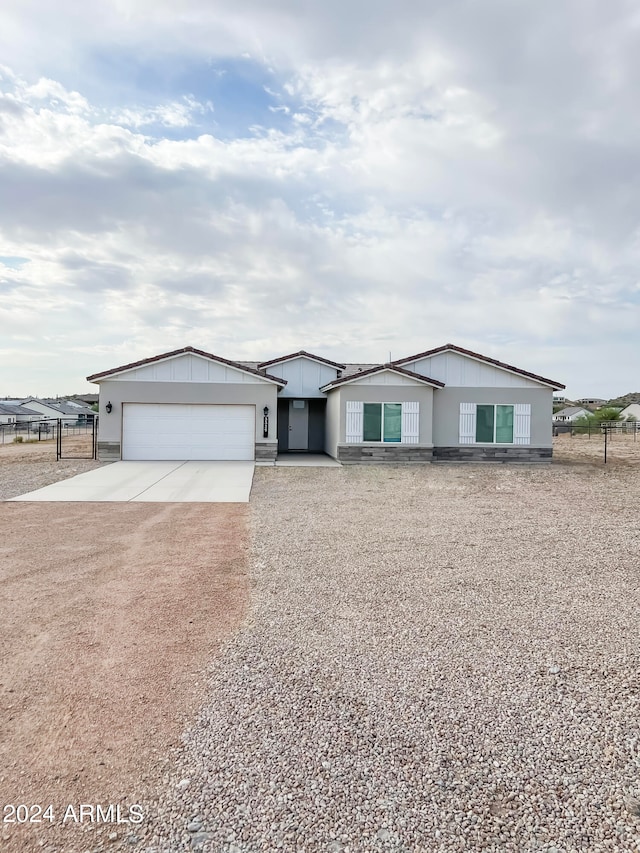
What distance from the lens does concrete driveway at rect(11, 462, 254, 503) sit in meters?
10.5

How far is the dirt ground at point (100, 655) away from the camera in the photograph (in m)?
2.38

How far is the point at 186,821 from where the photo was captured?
215 centimetres

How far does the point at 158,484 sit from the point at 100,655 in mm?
8869

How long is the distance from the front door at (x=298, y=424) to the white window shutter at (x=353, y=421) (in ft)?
15.1

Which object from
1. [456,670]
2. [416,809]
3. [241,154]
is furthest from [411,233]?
[416,809]

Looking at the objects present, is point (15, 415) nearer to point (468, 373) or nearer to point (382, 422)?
point (382, 422)

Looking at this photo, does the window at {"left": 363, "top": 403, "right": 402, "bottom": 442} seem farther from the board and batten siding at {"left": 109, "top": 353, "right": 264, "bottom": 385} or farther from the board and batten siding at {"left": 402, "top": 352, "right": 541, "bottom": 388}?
the board and batten siding at {"left": 109, "top": 353, "right": 264, "bottom": 385}

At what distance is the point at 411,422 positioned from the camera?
659 inches

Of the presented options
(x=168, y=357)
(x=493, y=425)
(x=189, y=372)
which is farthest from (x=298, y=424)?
(x=493, y=425)

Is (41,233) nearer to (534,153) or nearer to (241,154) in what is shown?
(241,154)

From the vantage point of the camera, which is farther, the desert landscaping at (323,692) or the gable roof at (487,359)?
the gable roof at (487,359)

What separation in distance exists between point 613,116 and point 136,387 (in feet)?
49.4

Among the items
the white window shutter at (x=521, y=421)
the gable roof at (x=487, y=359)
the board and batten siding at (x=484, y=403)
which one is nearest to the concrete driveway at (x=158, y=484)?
the board and batten siding at (x=484, y=403)

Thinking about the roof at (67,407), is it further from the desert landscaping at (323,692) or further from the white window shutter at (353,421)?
the desert landscaping at (323,692)
